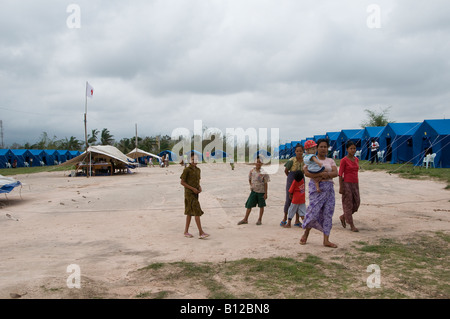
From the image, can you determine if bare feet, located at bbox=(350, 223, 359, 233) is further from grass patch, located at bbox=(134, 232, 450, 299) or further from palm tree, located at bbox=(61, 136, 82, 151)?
palm tree, located at bbox=(61, 136, 82, 151)

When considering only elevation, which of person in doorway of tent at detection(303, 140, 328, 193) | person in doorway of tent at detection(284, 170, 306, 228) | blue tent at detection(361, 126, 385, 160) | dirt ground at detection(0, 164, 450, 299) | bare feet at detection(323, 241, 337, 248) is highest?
blue tent at detection(361, 126, 385, 160)

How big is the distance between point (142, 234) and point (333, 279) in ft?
12.2

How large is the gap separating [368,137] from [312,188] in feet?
71.6

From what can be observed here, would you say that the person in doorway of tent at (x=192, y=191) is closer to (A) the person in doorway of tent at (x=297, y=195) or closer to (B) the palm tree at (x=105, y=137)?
(A) the person in doorway of tent at (x=297, y=195)

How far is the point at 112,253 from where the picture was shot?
15.6 ft

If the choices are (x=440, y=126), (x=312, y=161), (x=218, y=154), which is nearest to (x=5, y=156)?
(x=218, y=154)

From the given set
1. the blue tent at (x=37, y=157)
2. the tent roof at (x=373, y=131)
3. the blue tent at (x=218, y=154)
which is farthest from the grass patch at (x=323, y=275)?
the blue tent at (x=37, y=157)

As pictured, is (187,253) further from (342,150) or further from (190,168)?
(342,150)

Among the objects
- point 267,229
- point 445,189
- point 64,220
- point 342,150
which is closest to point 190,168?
point 267,229

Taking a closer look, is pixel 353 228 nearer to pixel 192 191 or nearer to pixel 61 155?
pixel 192 191

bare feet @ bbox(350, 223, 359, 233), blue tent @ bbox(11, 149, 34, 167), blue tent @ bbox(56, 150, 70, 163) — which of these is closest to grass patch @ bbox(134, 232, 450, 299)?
bare feet @ bbox(350, 223, 359, 233)

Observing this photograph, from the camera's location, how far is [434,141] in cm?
1686

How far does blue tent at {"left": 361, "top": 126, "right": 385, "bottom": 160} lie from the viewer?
23.4 metres

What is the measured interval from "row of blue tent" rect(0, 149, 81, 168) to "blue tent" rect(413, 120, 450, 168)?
45.8m
